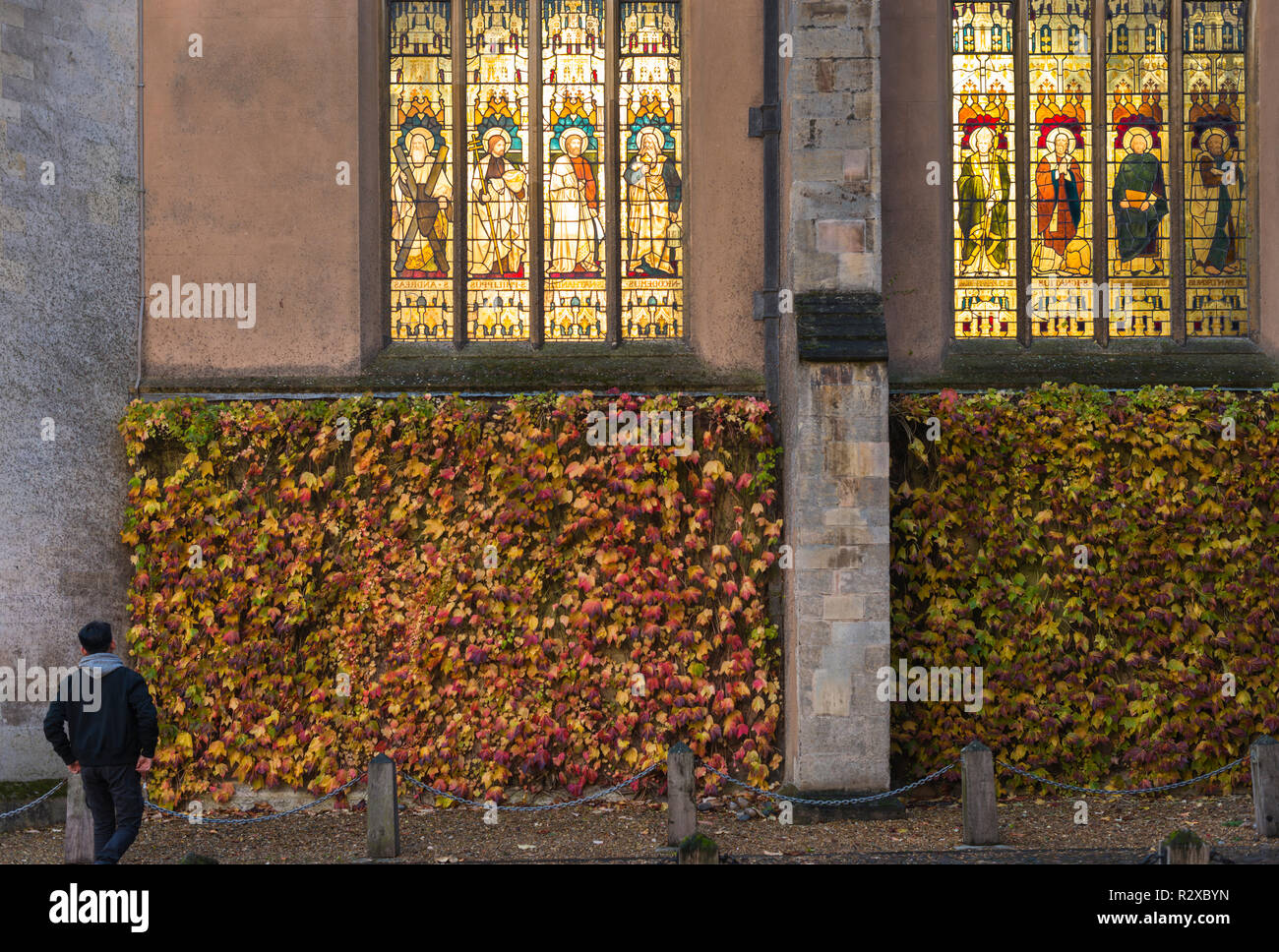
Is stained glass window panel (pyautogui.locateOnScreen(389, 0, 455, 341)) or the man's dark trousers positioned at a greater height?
stained glass window panel (pyautogui.locateOnScreen(389, 0, 455, 341))

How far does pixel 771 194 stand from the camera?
9.41 m

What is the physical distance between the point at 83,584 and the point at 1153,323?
9186mm

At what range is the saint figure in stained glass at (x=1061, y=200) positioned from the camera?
32.1ft

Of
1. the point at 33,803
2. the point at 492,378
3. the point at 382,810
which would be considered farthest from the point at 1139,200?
the point at 33,803

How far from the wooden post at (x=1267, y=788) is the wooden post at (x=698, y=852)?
4.14 m

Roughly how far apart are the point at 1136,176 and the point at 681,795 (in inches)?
261

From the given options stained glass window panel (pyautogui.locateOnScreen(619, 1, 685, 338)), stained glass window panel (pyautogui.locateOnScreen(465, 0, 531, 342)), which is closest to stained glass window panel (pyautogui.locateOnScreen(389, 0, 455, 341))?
stained glass window panel (pyautogui.locateOnScreen(465, 0, 531, 342))

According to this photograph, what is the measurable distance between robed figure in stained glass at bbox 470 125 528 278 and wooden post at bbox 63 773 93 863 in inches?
199

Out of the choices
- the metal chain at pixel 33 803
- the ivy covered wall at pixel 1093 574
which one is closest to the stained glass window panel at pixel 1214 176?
the ivy covered wall at pixel 1093 574

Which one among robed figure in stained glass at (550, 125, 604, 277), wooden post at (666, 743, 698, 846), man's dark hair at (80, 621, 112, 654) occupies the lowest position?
Answer: wooden post at (666, 743, 698, 846)

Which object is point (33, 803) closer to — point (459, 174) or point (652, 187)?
point (459, 174)

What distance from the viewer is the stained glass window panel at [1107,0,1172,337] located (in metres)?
9.80

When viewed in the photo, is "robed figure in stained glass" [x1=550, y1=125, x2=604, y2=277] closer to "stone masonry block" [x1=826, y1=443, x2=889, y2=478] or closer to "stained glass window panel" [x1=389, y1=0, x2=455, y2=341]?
"stained glass window panel" [x1=389, y1=0, x2=455, y2=341]

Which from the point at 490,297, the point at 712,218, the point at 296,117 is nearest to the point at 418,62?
the point at 296,117
